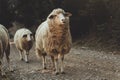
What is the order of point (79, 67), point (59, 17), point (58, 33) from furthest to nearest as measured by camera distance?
point (79, 67) → point (58, 33) → point (59, 17)

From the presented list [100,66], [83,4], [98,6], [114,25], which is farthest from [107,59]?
[83,4]

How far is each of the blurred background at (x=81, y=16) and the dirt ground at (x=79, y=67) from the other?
192cm

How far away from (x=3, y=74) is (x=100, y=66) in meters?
4.11

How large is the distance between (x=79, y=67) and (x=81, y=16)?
9435 mm

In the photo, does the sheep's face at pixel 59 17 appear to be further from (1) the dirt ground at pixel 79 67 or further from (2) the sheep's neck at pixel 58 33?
(1) the dirt ground at pixel 79 67

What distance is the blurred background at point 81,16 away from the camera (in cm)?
2181

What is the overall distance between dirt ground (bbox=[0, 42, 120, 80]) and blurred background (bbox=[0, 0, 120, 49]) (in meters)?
1.92

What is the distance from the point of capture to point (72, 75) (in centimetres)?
1367

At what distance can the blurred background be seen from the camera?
21812 millimetres

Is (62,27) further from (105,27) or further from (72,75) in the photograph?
(105,27)

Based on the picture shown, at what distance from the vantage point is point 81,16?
24.7 metres

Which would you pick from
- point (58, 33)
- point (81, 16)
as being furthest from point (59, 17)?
point (81, 16)

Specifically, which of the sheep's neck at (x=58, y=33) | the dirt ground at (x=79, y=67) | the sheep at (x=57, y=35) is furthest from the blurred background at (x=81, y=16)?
the sheep's neck at (x=58, y=33)

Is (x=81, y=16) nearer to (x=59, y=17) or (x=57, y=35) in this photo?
(x=57, y=35)
